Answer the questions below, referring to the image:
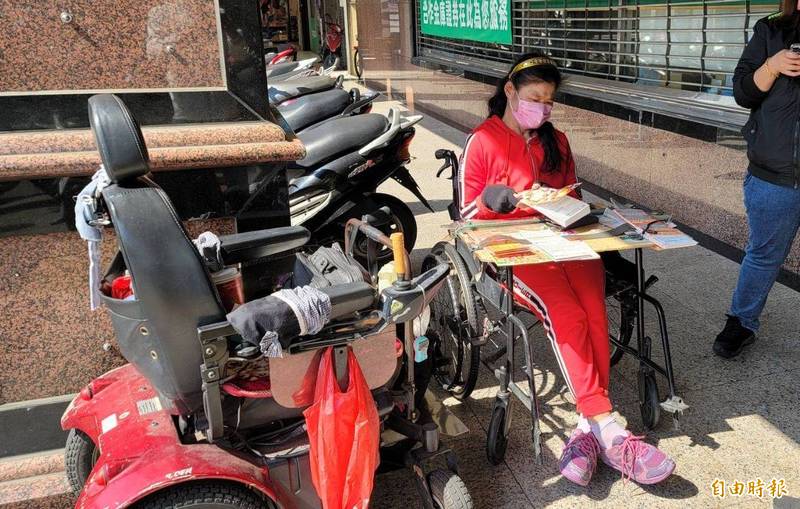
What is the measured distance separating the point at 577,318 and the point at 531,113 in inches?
36.0

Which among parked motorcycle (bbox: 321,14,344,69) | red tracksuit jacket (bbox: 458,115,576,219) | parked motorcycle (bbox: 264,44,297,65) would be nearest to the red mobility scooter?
red tracksuit jacket (bbox: 458,115,576,219)

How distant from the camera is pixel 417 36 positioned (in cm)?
1139

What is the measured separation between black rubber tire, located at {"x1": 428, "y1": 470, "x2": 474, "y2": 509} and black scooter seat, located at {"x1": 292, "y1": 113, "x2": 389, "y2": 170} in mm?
2588

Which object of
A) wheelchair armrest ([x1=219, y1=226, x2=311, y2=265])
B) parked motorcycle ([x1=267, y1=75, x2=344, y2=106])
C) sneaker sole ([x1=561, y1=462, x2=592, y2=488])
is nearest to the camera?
wheelchair armrest ([x1=219, y1=226, x2=311, y2=265])

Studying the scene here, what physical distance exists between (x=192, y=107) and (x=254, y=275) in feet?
2.48

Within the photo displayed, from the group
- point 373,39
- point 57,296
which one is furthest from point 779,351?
point 373,39

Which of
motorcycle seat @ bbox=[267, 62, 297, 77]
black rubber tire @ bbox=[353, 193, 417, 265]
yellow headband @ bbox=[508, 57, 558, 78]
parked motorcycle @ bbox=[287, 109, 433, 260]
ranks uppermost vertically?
motorcycle seat @ bbox=[267, 62, 297, 77]

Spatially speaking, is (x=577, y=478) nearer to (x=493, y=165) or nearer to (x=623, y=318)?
(x=623, y=318)

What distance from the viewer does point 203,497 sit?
6.35 feet

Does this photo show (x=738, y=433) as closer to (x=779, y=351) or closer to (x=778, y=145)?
(x=779, y=351)

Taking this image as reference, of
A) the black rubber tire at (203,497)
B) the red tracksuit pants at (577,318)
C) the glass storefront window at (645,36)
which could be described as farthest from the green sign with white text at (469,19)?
the black rubber tire at (203,497)

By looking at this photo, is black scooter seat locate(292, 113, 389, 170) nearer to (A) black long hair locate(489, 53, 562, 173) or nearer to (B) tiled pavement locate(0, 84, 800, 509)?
(A) black long hair locate(489, 53, 562, 173)

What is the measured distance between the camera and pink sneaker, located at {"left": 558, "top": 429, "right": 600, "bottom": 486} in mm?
2473

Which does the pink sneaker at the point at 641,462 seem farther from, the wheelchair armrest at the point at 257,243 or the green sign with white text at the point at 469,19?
the green sign with white text at the point at 469,19
